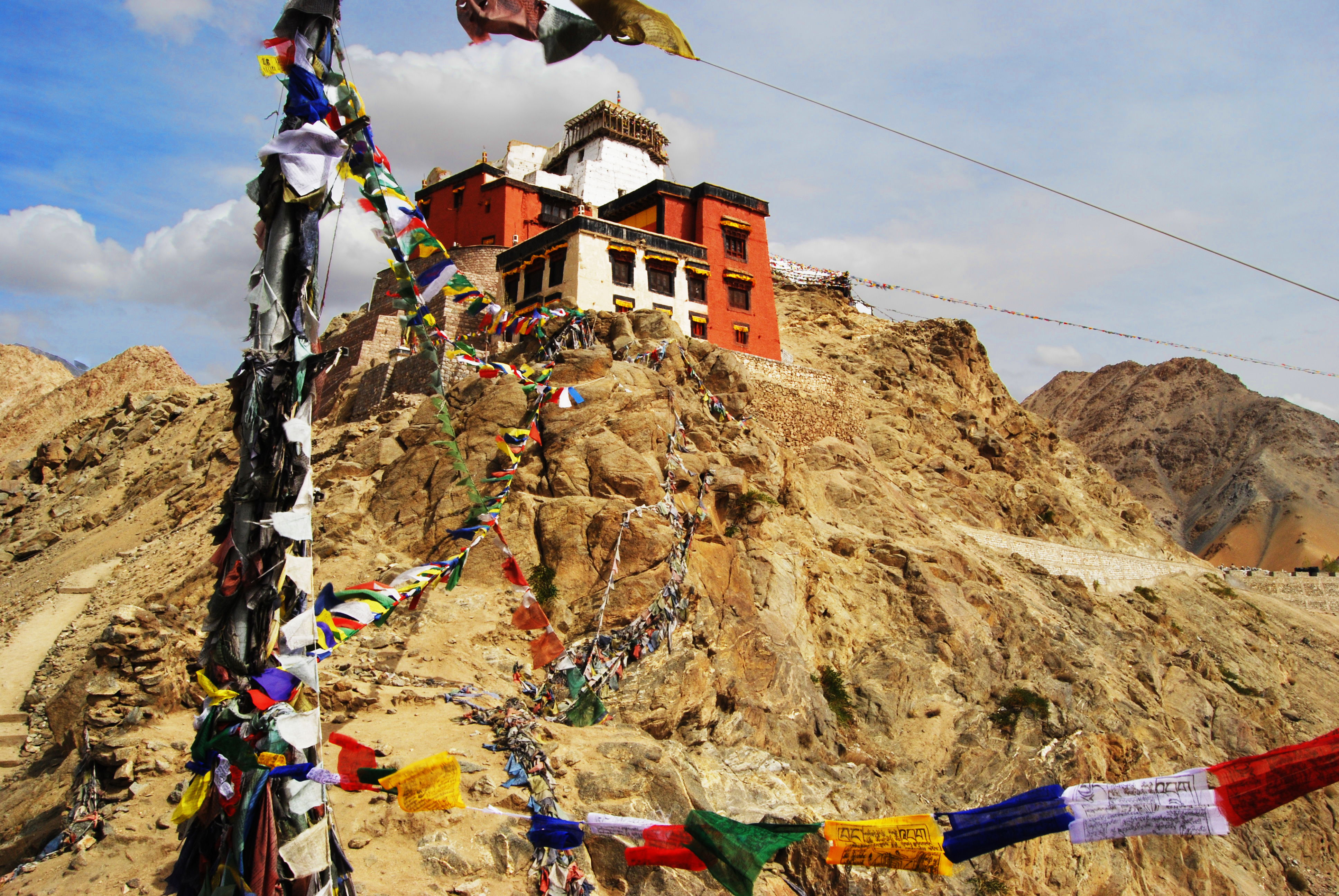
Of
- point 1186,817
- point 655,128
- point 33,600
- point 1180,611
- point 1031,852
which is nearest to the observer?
point 1186,817

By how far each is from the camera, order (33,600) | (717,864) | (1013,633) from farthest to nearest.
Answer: (1013,633) < (33,600) < (717,864)

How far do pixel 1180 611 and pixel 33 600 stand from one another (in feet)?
136

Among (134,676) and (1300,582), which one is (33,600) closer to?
(134,676)

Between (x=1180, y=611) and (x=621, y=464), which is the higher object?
(x=621, y=464)

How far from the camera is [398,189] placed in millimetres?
8914

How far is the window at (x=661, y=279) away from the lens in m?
31.1

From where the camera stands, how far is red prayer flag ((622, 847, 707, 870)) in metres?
8.41

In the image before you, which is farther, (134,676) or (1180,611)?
(1180,611)

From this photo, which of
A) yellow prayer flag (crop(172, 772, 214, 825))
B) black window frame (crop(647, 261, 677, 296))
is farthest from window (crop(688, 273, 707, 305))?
yellow prayer flag (crop(172, 772, 214, 825))

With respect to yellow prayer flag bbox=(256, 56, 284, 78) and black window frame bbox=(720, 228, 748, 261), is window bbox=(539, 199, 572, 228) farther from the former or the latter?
yellow prayer flag bbox=(256, 56, 284, 78)

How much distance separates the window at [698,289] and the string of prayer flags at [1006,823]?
84.3 feet

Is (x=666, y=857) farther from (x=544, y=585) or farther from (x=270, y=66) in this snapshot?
(x=544, y=585)

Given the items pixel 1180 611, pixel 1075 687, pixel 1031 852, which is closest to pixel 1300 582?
pixel 1180 611

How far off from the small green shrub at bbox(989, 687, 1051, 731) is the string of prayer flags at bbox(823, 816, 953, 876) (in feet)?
54.0
